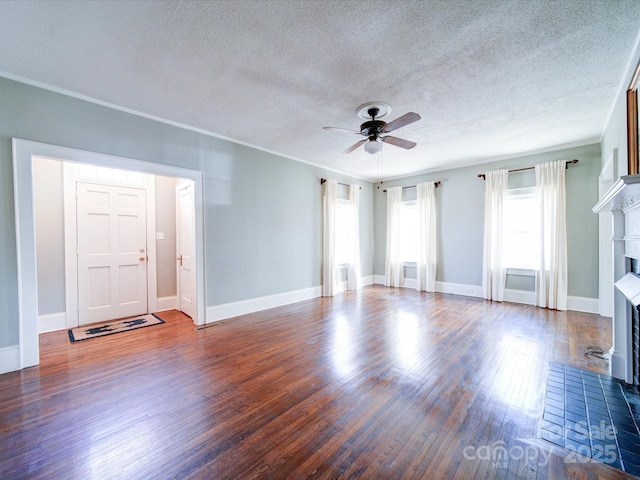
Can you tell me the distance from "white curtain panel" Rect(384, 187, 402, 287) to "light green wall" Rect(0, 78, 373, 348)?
130 cm

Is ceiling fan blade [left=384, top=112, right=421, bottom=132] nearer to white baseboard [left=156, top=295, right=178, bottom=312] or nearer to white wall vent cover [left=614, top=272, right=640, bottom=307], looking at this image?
white wall vent cover [left=614, top=272, right=640, bottom=307]

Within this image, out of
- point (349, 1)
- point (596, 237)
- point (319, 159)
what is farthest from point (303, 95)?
point (596, 237)

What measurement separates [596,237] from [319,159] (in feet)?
Result: 16.1

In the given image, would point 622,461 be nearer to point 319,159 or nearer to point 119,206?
point 319,159

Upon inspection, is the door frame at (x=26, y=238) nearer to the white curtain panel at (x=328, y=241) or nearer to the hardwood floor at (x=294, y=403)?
the hardwood floor at (x=294, y=403)

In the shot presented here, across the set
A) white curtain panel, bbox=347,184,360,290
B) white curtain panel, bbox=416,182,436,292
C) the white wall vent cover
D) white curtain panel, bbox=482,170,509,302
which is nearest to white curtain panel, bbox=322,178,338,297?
white curtain panel, bbox=347,184,360,290

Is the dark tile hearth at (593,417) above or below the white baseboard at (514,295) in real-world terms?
below

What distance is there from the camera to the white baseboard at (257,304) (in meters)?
4.11

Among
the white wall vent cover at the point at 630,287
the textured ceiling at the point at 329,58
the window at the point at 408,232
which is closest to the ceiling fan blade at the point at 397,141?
the textured ceiling at the point at 329,58

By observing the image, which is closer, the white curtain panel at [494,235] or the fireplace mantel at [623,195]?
the fireplace mantel at [623,195]

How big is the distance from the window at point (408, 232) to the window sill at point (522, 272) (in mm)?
1941

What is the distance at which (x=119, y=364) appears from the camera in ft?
9.01

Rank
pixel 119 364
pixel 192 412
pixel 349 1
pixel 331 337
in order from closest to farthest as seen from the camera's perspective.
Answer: pixel 349 1 → pixel 192 412 → pixel 119 364 → pixel 331 337

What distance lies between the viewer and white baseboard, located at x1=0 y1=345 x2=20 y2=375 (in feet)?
8.41
